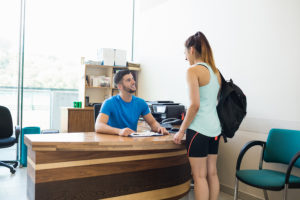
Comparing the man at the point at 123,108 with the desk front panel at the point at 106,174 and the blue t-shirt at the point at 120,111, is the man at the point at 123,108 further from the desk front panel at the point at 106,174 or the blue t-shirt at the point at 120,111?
the desk front panel at the point at 106,174

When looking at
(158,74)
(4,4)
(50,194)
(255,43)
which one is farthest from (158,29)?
(50,194)

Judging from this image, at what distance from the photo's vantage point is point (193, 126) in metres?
2.04

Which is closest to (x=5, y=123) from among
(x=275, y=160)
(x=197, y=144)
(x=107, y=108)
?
(x=107, y=108)

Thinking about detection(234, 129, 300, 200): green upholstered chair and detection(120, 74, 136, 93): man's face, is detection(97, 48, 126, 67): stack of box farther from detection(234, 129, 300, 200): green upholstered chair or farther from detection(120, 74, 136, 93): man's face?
detection(234, 129, 300, 200): green upholstered chair

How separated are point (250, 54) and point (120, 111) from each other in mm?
1663

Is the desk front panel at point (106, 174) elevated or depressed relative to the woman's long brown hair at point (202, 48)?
depressed

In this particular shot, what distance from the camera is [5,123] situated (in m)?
4.24

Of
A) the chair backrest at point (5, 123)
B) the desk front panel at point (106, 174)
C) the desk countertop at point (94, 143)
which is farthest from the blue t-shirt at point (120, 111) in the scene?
the chair backrest at point (5, 123)

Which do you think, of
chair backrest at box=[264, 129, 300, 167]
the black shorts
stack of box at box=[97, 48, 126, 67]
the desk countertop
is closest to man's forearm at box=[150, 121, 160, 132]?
the desk countertop

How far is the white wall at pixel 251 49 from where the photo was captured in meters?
2.79

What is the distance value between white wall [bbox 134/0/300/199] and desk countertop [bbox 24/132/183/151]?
4.26ft

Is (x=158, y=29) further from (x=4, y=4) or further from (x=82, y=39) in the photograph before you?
(x=4, y=4)

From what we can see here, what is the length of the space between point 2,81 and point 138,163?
11.2 ft

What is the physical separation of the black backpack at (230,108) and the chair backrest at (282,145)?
28.0 inches
